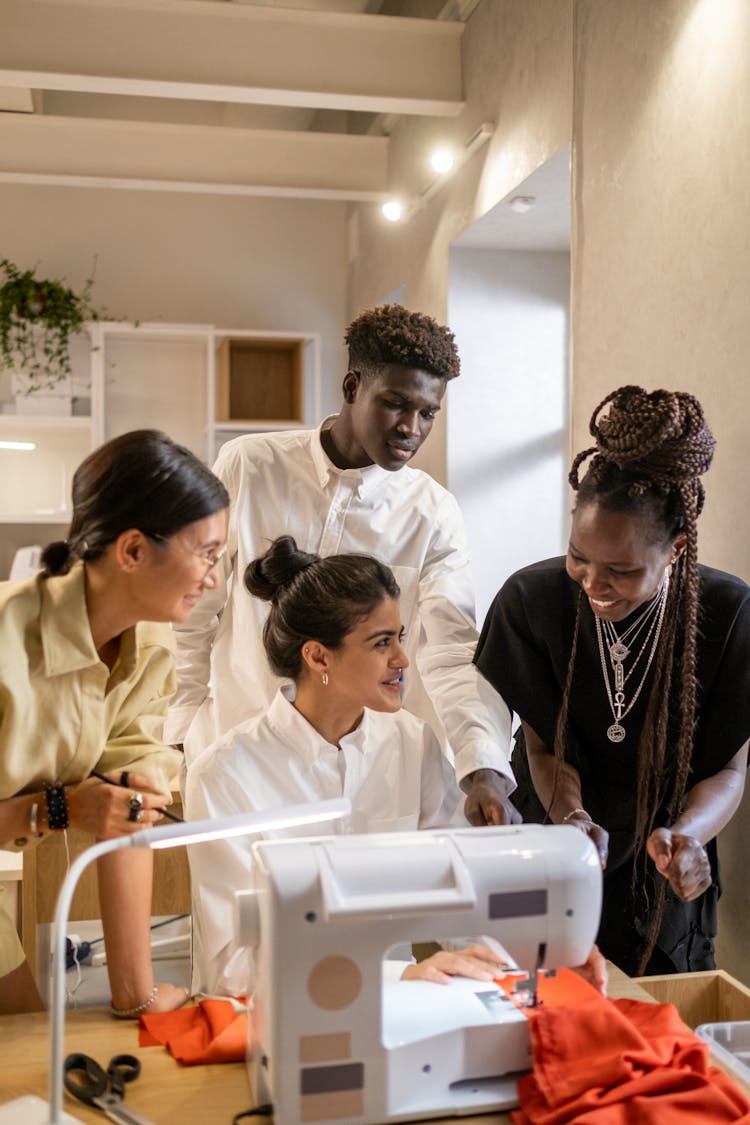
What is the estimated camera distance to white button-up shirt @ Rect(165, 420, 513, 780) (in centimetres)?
224

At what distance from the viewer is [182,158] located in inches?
165

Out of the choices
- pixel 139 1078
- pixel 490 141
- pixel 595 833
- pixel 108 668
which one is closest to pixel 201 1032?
pixel 139 1078

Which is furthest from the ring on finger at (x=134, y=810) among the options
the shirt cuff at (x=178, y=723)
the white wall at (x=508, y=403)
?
the white wall at (x=508, y=403)

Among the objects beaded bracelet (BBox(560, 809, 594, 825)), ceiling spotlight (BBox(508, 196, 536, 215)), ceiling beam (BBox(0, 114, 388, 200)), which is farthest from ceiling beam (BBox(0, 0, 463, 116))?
beaded bracelet (BBox(560, 809, 594, 825))

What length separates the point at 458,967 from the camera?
142 centimetres

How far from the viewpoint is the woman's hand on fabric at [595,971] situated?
4.73 ft

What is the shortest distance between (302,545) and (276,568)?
217mm

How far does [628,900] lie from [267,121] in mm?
4549

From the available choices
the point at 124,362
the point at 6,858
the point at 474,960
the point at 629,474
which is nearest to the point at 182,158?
the point at 124,362

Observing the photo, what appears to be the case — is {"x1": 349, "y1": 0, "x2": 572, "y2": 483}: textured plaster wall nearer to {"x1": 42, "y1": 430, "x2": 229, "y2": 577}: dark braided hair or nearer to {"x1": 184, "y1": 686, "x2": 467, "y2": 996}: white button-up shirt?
{"x1": 184, "y1": 686, "x2": 467, "y2": 996}: white button-up shirt

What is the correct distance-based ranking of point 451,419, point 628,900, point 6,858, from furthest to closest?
point 451,419
point 6,858
point 628,900

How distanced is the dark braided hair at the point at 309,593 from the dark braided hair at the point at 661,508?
0.38m

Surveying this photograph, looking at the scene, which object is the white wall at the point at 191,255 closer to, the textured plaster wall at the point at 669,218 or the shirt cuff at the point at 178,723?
the textured plaster wall at the point at 669,218

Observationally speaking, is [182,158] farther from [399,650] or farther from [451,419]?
[399,650]
